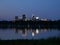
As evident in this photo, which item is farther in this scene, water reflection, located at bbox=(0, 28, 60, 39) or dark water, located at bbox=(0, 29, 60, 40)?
water reflection, located at bbox=(0, 28, 60, 39)

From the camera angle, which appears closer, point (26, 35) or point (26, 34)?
point (26, 35)

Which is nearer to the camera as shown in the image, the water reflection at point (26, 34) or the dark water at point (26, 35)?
the dark water at point (26, 35)

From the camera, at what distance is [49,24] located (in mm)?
123250

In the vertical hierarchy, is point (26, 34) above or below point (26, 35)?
below
